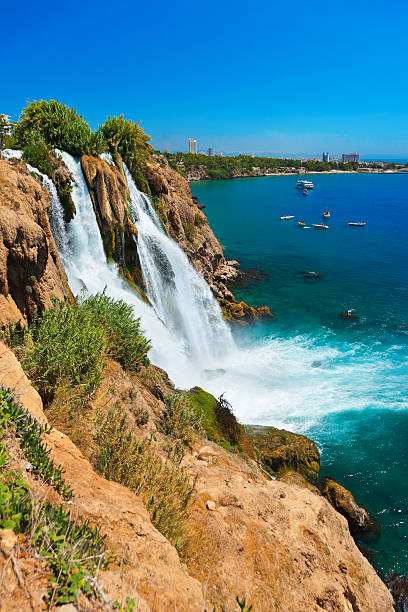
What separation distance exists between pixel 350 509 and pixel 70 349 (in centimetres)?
880

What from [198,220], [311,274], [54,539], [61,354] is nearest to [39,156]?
[61,354]

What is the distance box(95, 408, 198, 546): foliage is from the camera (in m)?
4.54

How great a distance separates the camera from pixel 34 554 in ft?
8.29

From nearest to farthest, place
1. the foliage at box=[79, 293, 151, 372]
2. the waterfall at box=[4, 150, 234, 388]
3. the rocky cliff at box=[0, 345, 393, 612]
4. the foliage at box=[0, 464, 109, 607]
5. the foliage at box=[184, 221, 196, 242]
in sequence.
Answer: the foliage at box=[0, 464, 109, 607] → the rocky cliff at box=[0, 345, 393, 612] → the foliage at box=[79, 293, 151, 372] → the waterfall at box=[4, 150, 234, 388] → the foliage at box=[184, 221, 196, 242]

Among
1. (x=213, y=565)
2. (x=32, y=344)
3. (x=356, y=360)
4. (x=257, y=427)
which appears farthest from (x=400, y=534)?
(x=32, y=344)

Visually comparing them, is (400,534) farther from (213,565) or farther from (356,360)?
(356,360)

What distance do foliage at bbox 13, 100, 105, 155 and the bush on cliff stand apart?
10086 millimetres

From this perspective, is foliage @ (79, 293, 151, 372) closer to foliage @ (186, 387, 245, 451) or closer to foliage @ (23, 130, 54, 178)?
foliage @ (186, 387, 245, 451)

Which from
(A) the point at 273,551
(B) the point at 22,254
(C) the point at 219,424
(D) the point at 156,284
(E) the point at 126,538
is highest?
(B) the point at 22,254

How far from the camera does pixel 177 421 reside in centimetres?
785

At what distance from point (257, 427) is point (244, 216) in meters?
50.4

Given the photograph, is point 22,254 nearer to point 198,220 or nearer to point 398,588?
point 398,588

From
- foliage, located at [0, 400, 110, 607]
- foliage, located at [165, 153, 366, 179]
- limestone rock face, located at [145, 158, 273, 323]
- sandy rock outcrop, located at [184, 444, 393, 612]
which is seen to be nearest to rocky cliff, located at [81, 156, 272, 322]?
limestone rock face, located at [145, 158, 273, 323]

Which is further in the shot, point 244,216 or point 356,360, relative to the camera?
point 244,216
